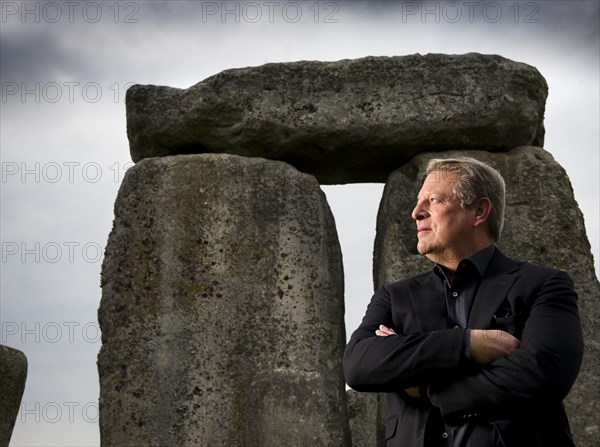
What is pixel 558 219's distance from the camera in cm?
597

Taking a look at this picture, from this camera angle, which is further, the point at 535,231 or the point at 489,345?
the point at 535,231

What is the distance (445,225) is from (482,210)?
4.6 inches

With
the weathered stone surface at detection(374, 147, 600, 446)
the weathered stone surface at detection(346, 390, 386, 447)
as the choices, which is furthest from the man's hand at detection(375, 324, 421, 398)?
the weathered stone surface at detection(346, 390, 386, 447)

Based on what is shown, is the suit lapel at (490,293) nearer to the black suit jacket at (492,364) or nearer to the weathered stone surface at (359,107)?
the black suit jacket at (492,364)

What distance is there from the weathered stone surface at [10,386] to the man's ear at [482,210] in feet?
18.2

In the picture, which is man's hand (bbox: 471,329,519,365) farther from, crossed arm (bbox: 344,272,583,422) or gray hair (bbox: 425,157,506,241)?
gray hair (bbox: 425,157,506,241)

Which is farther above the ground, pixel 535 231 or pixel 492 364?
pixel 535 231

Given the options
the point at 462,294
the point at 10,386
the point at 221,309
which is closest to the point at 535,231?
the point at 221,309

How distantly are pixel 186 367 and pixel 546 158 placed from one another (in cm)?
231

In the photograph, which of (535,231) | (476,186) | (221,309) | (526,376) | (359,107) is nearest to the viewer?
(526,376)

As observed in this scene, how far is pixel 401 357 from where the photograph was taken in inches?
116

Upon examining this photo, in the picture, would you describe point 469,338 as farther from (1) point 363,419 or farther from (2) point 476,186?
(1) point 363,419

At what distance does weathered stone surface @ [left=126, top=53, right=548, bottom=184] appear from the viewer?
241 inches

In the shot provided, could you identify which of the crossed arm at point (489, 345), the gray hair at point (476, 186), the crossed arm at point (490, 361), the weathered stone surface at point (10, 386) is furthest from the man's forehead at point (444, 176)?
the weathered stone surface at point (10, 386)
